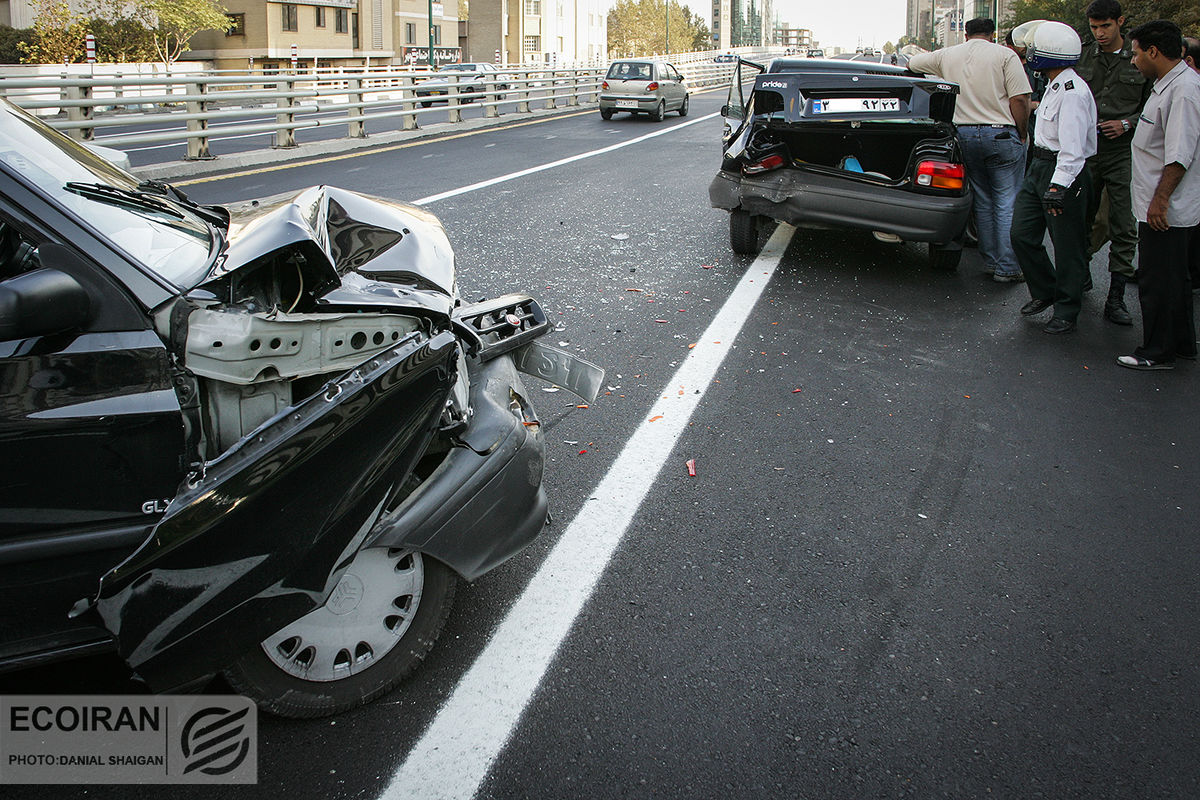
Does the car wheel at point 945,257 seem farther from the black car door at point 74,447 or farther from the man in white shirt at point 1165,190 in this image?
the black car door at point 74,447

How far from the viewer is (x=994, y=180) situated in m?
7.80

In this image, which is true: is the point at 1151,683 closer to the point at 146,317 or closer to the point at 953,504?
the point at 953,504

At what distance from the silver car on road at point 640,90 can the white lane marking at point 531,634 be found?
21.3 metres

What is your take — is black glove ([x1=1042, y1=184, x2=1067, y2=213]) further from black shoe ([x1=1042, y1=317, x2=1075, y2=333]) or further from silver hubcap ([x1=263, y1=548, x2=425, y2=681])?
silver hubcap ([x1=263, y1=548, x2=425, y2=681])

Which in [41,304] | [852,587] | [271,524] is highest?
[41,304]

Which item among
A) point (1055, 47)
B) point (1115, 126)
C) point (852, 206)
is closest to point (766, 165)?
point (852, 206)

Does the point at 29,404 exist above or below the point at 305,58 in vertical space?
below

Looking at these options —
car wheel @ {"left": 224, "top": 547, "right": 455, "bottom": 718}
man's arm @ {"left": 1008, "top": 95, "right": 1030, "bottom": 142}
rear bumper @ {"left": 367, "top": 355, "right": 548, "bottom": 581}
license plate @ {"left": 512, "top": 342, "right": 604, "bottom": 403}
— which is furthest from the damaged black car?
car wheel @ {"left": 224, "top": 547, "right": 455, "bottom": 718}

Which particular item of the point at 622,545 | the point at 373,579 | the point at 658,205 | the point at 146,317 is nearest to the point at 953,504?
the point at 622,545

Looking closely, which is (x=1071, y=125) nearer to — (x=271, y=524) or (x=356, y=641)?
(x=356, y=641)

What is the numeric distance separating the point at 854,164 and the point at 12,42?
132 feet

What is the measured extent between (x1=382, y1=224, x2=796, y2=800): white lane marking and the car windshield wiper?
172 centimetres

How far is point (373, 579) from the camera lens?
2.68 meters

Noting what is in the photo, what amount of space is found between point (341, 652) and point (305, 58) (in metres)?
63.0
